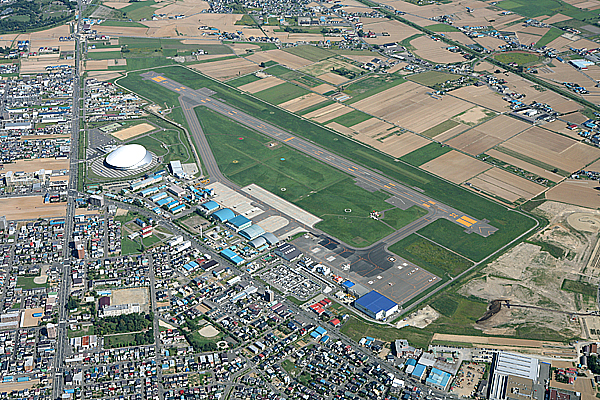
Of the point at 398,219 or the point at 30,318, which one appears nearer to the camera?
the point at 30,318

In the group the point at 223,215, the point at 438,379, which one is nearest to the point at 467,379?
the point at 438,379

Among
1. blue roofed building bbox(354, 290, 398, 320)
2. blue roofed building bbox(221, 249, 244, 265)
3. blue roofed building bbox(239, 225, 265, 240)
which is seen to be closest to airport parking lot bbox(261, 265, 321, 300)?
blue roofed building bbox(221, 249, 244, 265)

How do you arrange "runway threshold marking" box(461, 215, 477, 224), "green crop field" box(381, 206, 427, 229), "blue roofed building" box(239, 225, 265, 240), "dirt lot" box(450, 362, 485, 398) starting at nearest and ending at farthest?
"dirt lot" box(450, 362, 485, 398) < "blue roofed building" box(239, 225, 265, 240) < "green crop field" box(381, 206, 427, 229) < "runway threshold marking" box(461, 215, 477, 224)

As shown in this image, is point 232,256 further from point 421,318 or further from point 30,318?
point 421,318

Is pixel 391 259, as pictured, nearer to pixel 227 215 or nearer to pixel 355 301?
pixel 355 301

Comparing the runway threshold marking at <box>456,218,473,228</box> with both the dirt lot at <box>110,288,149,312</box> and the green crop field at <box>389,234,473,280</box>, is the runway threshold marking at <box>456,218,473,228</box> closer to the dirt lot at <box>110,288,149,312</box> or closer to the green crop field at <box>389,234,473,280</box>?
the green crop field at <box>389,234,473,280</box>

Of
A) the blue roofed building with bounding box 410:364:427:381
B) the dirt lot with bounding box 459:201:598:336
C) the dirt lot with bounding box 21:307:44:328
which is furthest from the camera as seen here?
the dirt lot with bounding box 459:201:598:336

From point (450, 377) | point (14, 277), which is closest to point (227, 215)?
point (14, 277)
